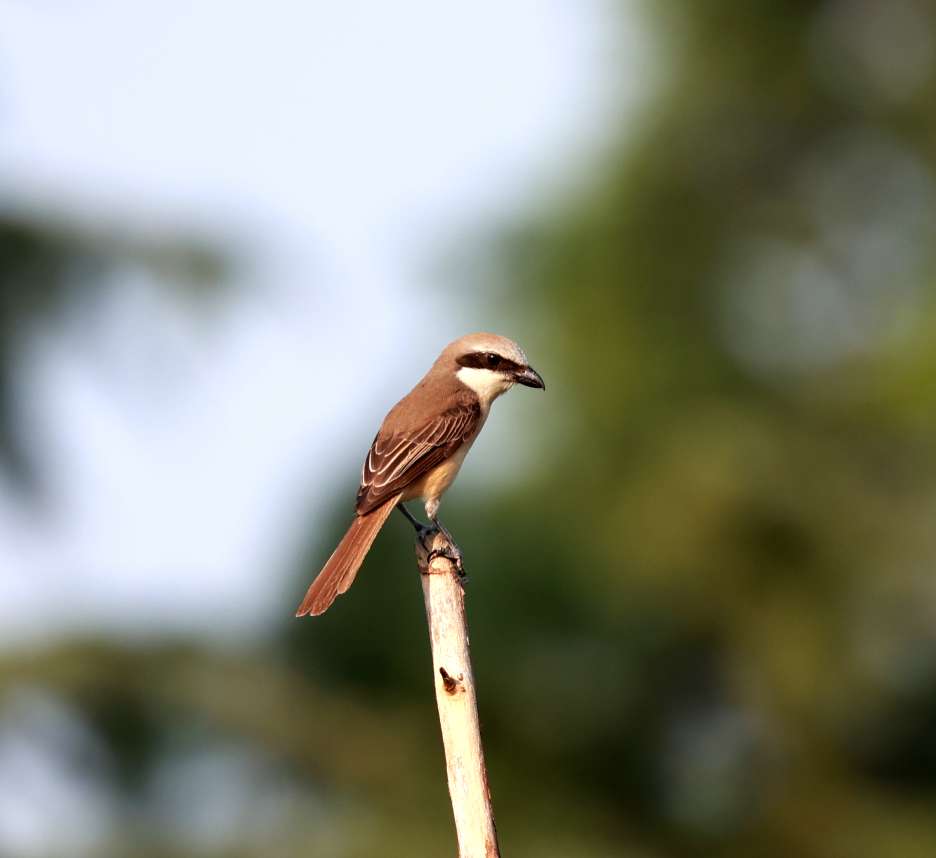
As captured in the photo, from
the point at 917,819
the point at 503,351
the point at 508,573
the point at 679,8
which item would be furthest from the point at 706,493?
the point at 503,351

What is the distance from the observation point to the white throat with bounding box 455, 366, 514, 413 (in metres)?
7.35

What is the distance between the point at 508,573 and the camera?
63.6ft

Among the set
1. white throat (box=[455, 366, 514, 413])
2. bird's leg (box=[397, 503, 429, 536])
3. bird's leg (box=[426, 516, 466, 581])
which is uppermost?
white throat (box=[455, 366, 514, 413])

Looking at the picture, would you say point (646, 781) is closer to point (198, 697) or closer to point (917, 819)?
point (917, 819)

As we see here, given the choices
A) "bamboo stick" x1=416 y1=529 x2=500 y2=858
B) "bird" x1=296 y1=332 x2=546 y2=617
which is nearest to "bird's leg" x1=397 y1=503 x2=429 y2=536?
"bird" x1=296 y1=332 x2=546 y2=617

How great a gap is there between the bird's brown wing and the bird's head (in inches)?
4.7

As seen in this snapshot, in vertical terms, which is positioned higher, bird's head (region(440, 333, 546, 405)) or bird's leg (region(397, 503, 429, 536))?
bird's head (region(440, 333, 546, 405))

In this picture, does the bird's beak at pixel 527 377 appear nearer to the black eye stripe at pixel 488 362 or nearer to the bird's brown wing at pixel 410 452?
the black eye stripe at pixel 488 362

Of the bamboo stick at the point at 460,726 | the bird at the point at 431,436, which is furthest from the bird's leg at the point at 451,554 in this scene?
the bamboo stick at the point at 460,726

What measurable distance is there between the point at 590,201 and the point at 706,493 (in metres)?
5.32

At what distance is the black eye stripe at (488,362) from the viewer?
290 inches

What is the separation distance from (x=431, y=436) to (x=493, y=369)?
538 mm

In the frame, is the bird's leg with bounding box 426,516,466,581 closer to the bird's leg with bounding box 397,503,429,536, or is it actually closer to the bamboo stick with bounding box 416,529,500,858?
the bird's leg with bounding box 397,503,429,536

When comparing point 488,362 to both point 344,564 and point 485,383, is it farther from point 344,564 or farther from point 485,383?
point 344,564
